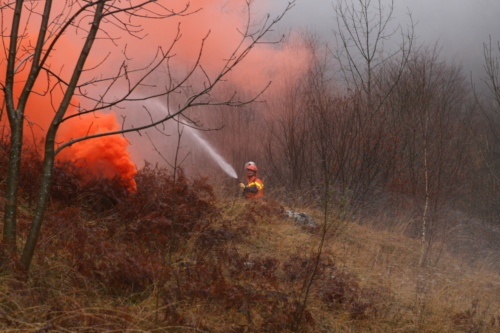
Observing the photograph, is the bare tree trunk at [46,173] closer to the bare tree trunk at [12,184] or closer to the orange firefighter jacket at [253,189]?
the bare tree trunk at [12,184]

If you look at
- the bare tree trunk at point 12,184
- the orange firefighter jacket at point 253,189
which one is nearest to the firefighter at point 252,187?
the orange firefighter jacket at point 253,189

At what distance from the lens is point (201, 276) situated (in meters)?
4.74

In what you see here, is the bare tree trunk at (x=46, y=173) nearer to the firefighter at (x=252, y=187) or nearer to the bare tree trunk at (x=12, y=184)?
the bare tree trunk at (x=12, y=184)

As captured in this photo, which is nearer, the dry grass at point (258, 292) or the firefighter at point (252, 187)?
the dry grass at point (258, 292)

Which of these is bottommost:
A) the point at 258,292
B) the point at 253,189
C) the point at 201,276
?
the point at 258,292

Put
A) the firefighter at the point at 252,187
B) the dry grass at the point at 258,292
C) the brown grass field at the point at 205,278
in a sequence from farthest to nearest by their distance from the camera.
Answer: the firefighter at the point at 252,187 → the brown grass field at the point at 205,278 → the dry grass at the point at 258,292

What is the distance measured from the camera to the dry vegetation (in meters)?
3.57

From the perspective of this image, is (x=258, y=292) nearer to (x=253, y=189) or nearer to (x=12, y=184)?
(x=12, y=184)

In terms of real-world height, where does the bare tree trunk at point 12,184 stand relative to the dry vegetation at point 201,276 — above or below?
above

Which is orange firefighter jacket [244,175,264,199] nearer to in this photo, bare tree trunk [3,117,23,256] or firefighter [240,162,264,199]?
firefighter [240,162,264,199]

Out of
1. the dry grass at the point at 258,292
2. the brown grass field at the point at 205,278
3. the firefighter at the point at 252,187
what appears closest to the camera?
the dry grass at the point at 258,292

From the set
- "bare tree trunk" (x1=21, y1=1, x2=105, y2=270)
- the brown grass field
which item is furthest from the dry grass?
"bare tree trunk" (x1=21, y1=1, x2=105, y2=270)

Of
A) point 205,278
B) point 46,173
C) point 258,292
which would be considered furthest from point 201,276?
point 46,173

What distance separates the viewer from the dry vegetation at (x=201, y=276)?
3568 mm
